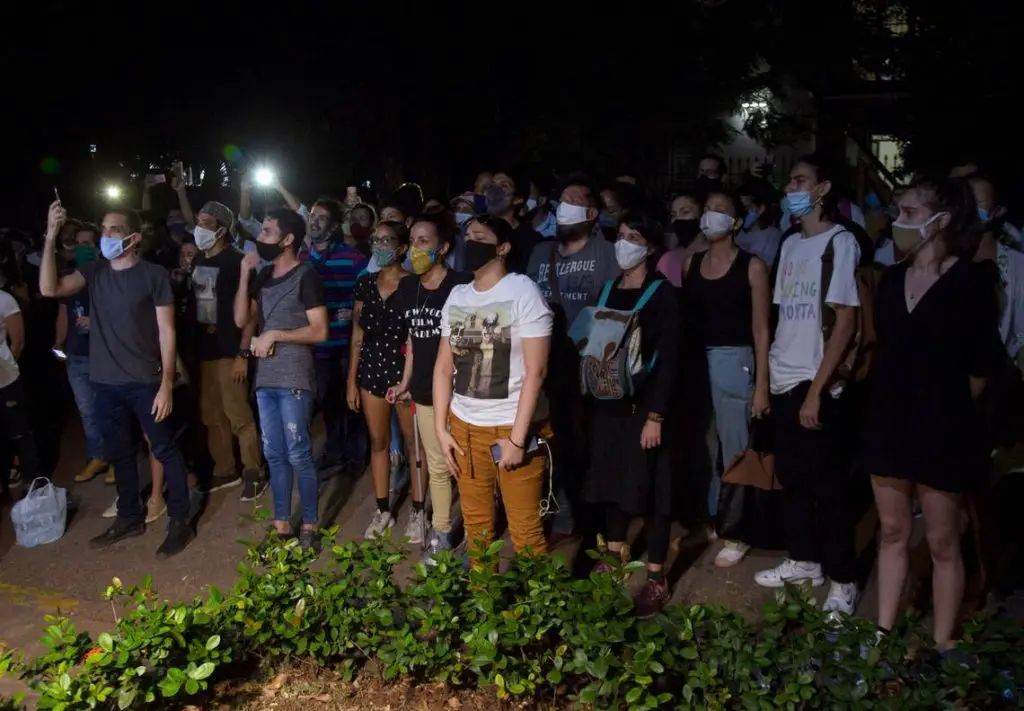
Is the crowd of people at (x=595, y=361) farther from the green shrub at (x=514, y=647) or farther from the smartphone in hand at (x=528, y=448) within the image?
the green shrub at (x=514, y=647)

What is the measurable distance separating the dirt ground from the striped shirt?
110 centimetres

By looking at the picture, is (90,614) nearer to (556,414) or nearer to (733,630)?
(556,414)

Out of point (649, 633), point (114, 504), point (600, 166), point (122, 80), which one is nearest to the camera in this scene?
point (649, 633)

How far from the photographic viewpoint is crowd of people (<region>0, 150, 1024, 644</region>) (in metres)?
4.33

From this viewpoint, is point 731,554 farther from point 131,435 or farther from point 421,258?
point 131,435

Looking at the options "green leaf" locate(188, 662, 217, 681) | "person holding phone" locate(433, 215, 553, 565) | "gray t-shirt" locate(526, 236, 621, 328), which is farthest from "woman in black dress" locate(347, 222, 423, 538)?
"green leaf" locate(188, 662, 217, 681)

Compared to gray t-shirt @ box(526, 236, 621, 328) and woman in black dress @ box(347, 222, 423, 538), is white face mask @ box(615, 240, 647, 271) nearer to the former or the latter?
gray t-shirt @ box(526, 236, 621, 328)

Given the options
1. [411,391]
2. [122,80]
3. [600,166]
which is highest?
[122,80]

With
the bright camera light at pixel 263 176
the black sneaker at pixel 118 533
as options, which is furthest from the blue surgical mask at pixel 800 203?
the bright camera light at pixel 263 176

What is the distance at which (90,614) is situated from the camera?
5.70 metres

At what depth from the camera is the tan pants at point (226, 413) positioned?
7660 mm

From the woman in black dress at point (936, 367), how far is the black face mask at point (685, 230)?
296 cm

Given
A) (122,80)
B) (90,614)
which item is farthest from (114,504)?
(122,80)

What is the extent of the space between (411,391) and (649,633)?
2641 millimetres
